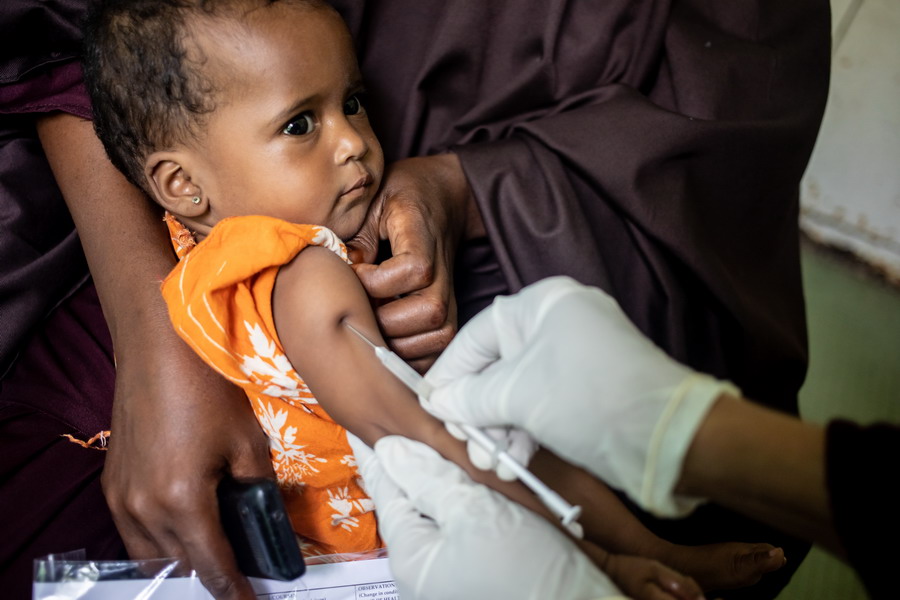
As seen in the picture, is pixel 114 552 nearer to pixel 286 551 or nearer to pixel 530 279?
pixel 286 551

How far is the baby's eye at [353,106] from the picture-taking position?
1.07 m

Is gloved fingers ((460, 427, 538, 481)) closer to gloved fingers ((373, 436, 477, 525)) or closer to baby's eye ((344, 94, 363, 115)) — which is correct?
gloved fingers ((373, 436, 477, 525))

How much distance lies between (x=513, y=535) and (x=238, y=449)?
1.39 ft

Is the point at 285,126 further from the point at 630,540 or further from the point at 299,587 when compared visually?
the point at 630,540

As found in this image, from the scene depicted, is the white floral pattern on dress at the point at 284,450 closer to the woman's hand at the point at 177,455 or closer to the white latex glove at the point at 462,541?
the woman's hand at the point at 177,455

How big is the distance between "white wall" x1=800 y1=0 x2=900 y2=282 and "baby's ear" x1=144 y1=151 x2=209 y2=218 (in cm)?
241

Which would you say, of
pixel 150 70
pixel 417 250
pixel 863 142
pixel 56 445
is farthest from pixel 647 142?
pixel 863 142

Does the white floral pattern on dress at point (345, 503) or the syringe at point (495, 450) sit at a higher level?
the syringe at point (495, 450)

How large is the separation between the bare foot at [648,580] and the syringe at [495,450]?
0.29ft

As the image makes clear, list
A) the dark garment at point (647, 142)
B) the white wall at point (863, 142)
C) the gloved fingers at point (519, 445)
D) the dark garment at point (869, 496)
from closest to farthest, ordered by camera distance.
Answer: the dark garment at point (869, 496)
the gloved fingers at point (519, 445)
the dark garment at point (647, 142)
the white wall at point (863, 142)

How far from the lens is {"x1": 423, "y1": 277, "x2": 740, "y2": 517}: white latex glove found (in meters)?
0.54

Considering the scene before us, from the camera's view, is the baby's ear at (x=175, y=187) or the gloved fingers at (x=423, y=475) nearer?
the gloved fingers at (x=423, y=475)

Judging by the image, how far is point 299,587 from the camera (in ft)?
2.95

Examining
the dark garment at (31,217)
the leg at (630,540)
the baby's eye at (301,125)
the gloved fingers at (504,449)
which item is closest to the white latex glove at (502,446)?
the gloved fingers at (504,449)
